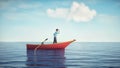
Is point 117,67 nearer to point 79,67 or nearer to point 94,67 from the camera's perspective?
point 94,67

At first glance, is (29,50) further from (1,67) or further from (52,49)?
(1,67)

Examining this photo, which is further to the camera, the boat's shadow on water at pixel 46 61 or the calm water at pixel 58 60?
the calm water at pixel 58 60

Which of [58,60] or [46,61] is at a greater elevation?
[46,61]

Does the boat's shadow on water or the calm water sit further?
the calm water

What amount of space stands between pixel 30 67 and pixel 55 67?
2.48 m

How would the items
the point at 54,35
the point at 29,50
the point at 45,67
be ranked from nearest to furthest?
the point at 45,67 < the point at 54,35 < the point at 29,50

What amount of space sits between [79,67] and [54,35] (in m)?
22.1

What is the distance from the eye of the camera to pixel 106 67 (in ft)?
78.4

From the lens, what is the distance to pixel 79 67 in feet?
78.3

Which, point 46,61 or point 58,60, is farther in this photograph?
point 58,60

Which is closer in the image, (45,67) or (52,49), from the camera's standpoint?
(45,67)

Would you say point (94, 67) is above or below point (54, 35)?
below

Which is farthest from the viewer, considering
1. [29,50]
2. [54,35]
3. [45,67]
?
[29,50]

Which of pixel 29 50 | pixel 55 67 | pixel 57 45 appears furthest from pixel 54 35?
pixel 55 67
